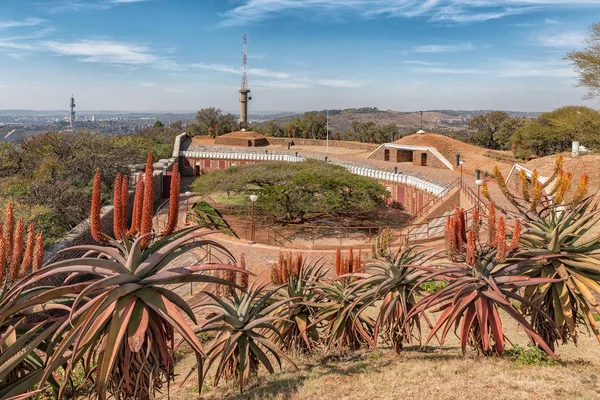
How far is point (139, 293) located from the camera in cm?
379

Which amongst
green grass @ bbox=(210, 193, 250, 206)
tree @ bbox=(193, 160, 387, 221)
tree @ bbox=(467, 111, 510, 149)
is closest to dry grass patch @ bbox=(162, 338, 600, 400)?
tree @ bbox=(193, 160, 387, 221)

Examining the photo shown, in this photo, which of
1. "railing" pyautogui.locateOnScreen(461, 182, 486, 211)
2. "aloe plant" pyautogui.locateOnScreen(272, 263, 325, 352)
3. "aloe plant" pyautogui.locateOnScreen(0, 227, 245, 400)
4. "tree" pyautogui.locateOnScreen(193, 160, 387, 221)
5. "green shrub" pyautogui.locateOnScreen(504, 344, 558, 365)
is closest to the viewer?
"aloe plant" pyautogui.locateOnScreen(0, 227, 245, 400)

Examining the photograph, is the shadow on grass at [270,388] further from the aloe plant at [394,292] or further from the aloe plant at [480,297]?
the aloe plant at [480,297]

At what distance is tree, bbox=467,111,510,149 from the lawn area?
48954 mm

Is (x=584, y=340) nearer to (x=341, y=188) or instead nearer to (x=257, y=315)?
(x=257, y=315)

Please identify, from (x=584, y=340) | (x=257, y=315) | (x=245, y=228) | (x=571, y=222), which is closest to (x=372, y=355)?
(x=257, y=315)

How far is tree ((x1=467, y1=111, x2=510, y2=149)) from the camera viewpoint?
52281 mm

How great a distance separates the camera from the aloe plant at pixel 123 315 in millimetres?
3535

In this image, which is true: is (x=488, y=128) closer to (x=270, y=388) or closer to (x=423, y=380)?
(x=423, y=380)

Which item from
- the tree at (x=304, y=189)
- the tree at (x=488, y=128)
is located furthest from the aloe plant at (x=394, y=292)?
the tree at (x=488, y=128)

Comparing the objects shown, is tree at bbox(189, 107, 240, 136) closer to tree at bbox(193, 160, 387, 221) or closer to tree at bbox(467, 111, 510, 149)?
tree at bbox(467, 111, 510, 149)

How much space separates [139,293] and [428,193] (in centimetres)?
2252

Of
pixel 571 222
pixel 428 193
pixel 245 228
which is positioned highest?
pixel 571 222

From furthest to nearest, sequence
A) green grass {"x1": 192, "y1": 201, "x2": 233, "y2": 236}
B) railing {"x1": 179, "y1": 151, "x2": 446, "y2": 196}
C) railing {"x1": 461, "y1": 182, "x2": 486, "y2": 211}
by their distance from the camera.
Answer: railing {"x1": 179, "y1": 151, "x2": 446, "y2": 196} < green grass {"x1": 192, "y1": 201, "x2": 233, "y2": 236} < railing {"x1": 461, "y1": 182, "x2": 486, "y2": 211}
